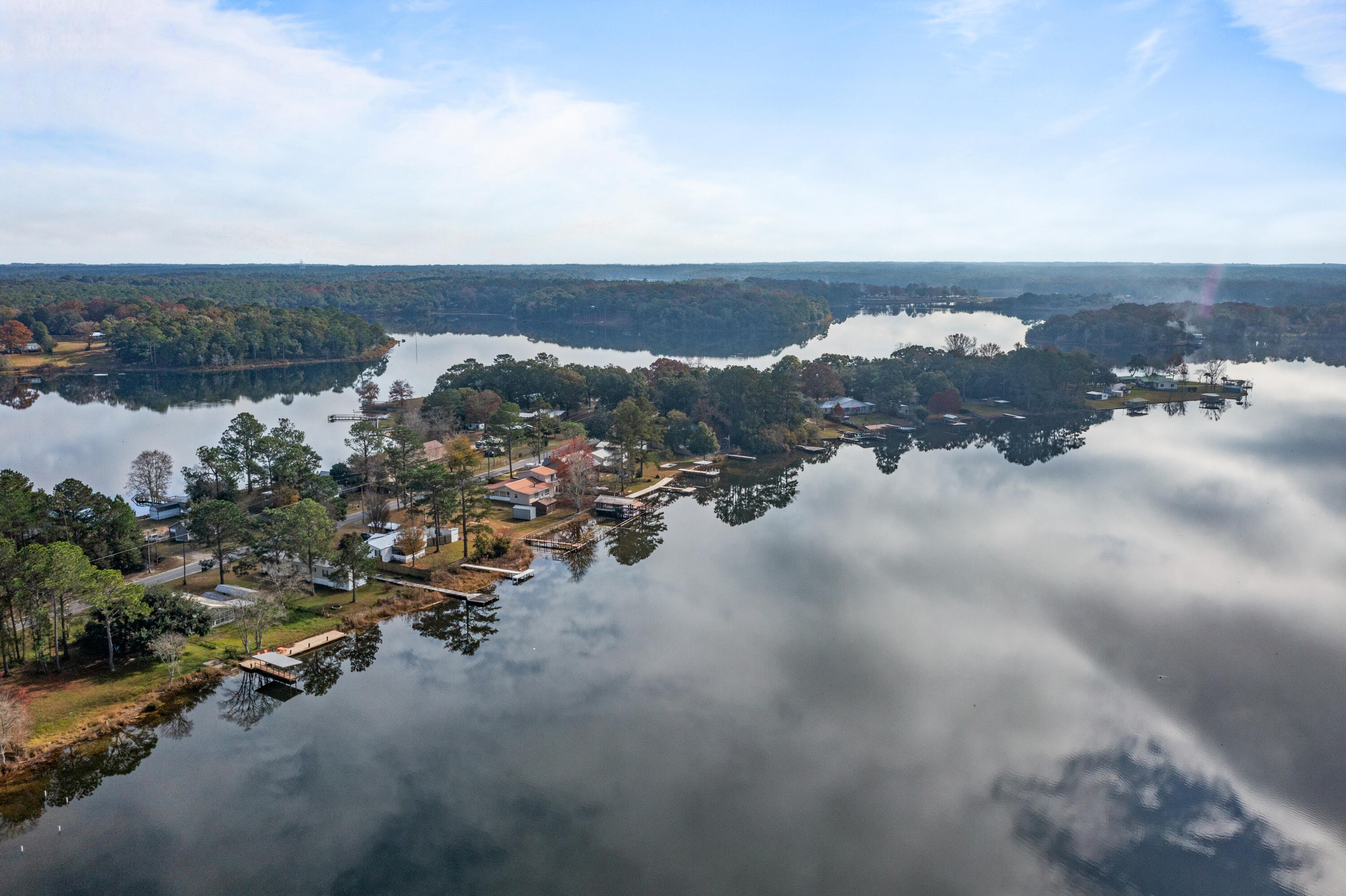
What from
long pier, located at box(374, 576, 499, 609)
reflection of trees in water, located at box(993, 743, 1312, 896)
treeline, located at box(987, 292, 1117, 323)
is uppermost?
treeline, located at box(987, 292, 1117, 323)

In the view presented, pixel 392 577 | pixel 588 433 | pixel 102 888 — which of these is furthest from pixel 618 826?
pixel 588 433

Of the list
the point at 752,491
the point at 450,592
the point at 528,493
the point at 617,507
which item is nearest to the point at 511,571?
the point at 450,592

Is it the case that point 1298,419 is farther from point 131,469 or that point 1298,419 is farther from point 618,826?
point 131,469

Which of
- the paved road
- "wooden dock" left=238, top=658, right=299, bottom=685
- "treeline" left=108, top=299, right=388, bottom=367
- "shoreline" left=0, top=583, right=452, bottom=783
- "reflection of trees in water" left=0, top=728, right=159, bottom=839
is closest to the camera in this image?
"reflection of trees in water" left=0, top=728, right=159, bottom=839

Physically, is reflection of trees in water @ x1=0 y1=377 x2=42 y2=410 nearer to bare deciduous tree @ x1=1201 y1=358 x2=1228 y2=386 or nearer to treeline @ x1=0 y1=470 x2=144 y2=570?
treeline @ x1=0 y1=470 x2=144 y2=570

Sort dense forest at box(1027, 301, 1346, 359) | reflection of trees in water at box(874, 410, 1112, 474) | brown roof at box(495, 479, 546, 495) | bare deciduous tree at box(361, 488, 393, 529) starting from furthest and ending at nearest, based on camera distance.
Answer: dense forest at box(1027, 301, 1346, 359) → reflection of trees in water at box(874, 410, 1112, 474) → brown roof at box(495, 479, 546, 495) → bare deciduous tree at box(361, 488, 393, 529)

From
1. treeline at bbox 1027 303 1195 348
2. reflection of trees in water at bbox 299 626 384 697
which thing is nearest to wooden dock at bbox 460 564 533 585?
reflection of trees in water at bbox 299 626 384 697
